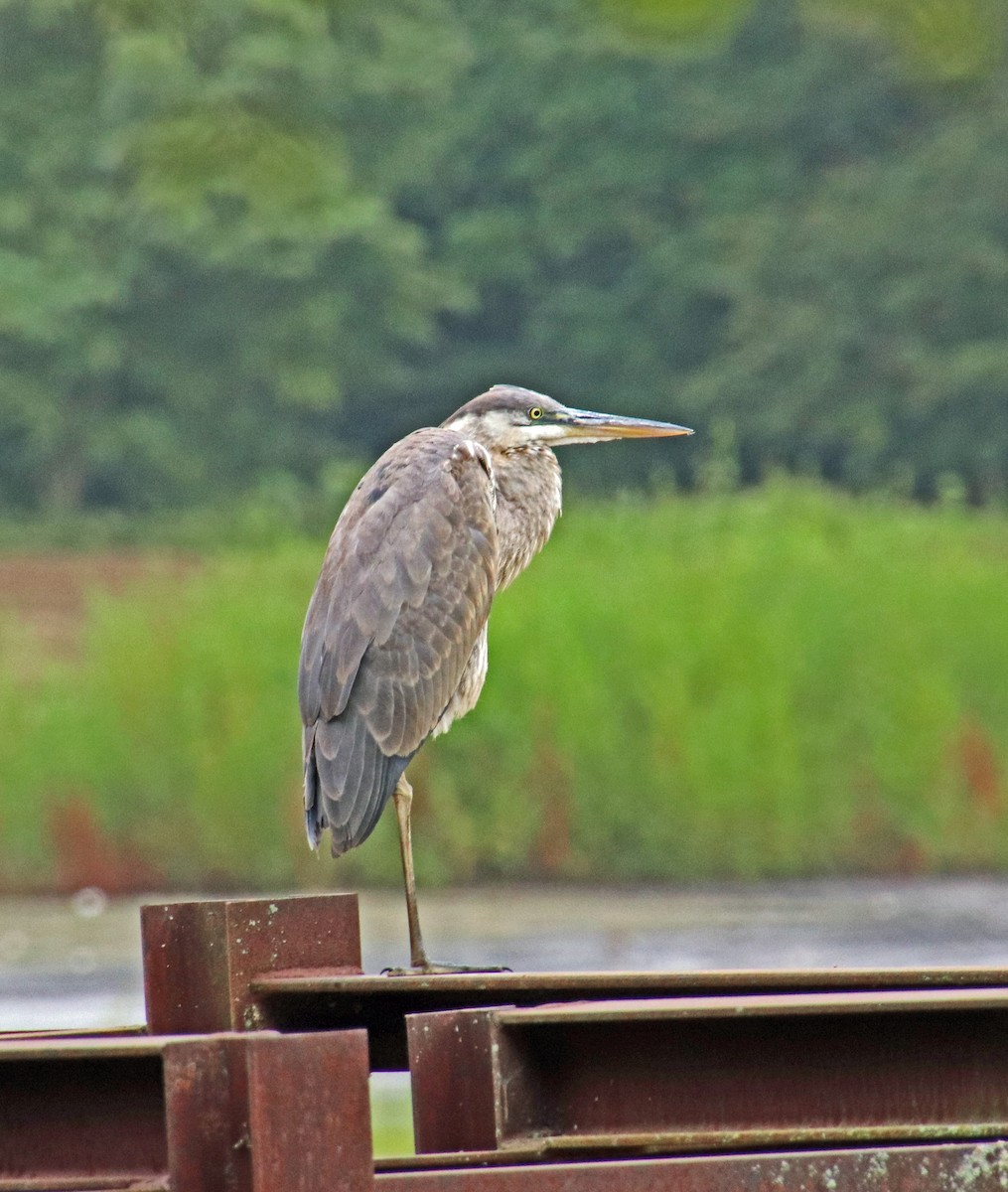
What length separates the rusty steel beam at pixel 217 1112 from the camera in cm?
283

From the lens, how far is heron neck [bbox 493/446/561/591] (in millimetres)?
6199

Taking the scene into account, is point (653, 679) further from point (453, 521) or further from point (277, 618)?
point (453, 521)

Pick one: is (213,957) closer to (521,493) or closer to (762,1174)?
(762,1174)

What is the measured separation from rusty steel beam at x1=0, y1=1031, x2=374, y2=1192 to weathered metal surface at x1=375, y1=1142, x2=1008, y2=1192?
11 cm

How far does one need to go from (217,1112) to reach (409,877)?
2529mm

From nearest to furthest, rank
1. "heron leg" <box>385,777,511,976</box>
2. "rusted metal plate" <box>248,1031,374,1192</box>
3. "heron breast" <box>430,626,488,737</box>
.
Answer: "rusted metal plate" <box>248,1031,374,1192</box>
"heron leg" <box>385,777,511,976</box>
"heron breast" <box>430,626,488,737</box>

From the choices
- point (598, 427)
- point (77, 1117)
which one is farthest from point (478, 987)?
point (598, 427)

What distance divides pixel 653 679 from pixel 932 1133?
9854 millimetres

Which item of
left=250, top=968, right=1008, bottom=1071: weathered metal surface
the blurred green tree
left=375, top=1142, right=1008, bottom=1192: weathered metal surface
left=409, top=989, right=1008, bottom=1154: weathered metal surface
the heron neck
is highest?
the blurred green tree

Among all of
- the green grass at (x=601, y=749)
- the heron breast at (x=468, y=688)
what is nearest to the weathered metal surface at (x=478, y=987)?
the heron breast at (x=468, y=688)

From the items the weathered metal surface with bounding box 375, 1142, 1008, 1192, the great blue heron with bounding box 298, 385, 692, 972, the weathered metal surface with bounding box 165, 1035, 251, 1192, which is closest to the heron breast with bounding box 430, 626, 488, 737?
the great blue heron with bounding box 298, 385, 692, 972

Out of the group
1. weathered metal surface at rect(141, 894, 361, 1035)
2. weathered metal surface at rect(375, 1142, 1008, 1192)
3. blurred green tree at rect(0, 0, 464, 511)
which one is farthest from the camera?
blurred green tree at rect(0, 0, 464, 511)

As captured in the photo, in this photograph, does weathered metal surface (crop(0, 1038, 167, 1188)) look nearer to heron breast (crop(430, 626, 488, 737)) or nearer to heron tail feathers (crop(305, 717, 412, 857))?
heron tail feathers (crop(305, 717, 412, 857))

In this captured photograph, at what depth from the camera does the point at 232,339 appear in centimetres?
3462
